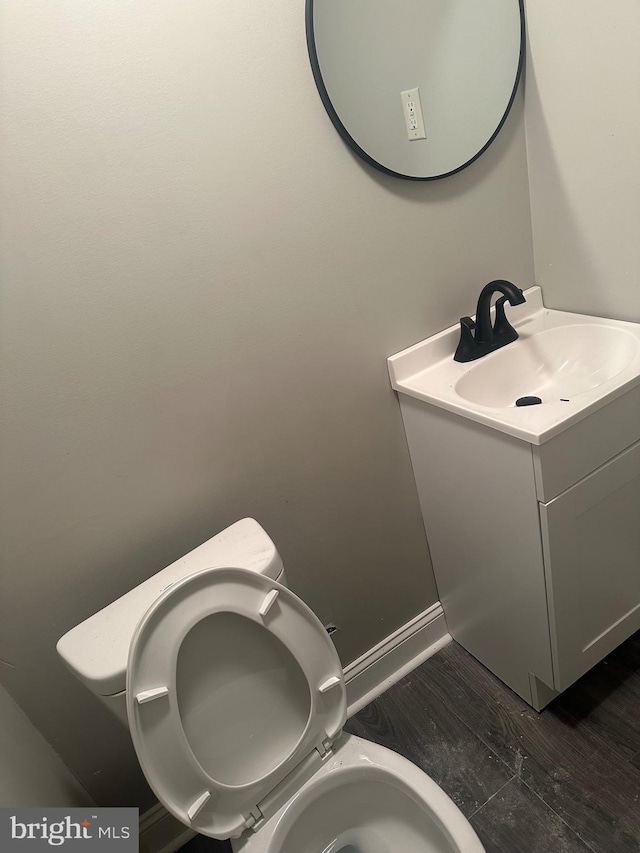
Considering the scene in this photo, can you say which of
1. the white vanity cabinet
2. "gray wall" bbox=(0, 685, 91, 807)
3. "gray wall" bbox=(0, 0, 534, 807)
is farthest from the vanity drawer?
"gray wall" bbox=(0, 685, 91, 807)

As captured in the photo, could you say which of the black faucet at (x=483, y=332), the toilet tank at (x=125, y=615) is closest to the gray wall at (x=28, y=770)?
the toilet tank at (x=125, y=615)

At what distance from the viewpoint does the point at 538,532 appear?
114 centimetres

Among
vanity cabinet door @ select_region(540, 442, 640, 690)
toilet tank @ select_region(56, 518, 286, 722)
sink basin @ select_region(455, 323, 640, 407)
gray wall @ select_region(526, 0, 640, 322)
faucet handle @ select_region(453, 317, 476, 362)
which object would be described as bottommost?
vanity cabinet door @ select_region(540, 442, 640, 690)

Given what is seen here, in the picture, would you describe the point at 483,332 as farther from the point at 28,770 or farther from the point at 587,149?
the point at 28,770

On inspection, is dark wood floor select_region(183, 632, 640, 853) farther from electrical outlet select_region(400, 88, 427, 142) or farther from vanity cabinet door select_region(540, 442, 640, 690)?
electrical outlet select_region(400, 88, 427, 142)

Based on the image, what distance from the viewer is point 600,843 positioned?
1.15 meters

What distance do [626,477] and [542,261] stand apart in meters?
0.63

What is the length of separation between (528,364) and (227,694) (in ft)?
3.46

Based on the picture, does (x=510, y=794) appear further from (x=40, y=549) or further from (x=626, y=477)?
(x=40, y=549)

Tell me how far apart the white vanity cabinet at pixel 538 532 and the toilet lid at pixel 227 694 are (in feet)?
1.61

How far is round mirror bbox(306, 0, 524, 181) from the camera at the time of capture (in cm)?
110

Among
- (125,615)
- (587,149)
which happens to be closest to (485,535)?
(125,615)

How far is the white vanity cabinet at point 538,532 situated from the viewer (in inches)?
44.3

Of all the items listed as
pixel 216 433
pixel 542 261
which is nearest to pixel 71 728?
pixel 216 433
